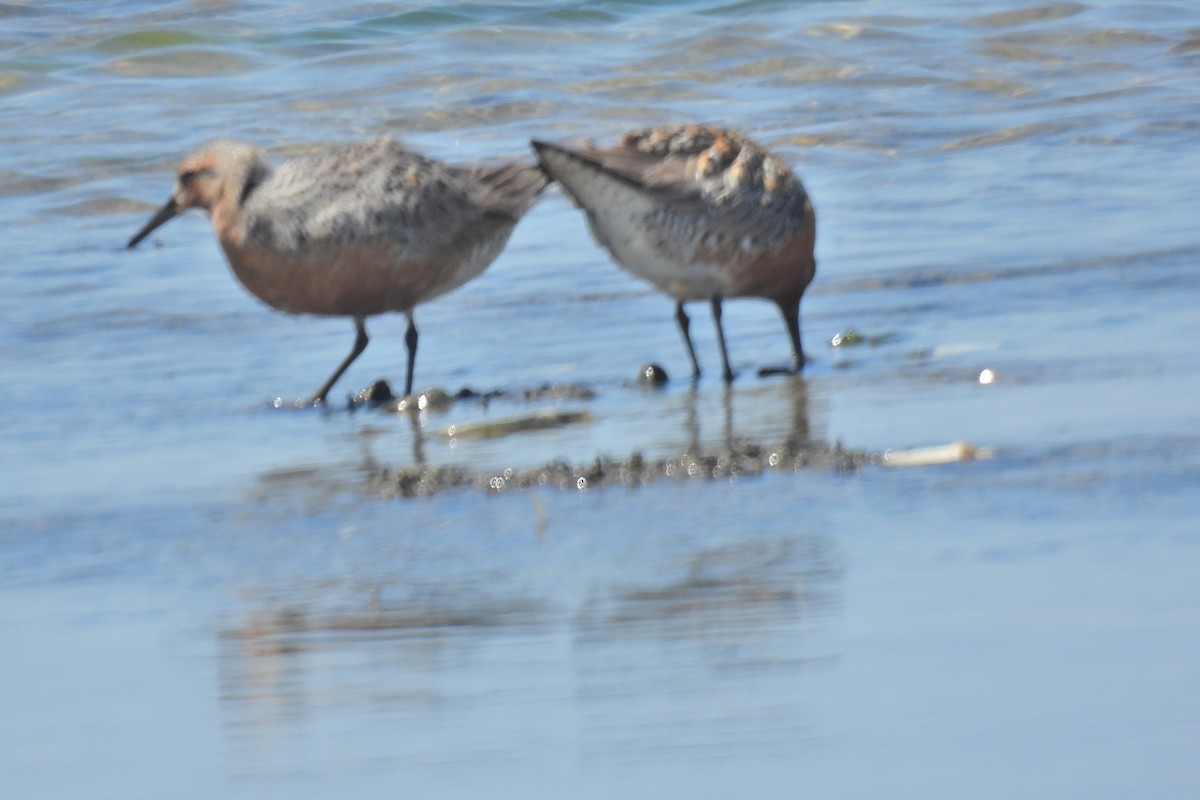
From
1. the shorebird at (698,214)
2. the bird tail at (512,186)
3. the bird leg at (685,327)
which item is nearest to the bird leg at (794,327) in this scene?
the shorebird at (698,214)

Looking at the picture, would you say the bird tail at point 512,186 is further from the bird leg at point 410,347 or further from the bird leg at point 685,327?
the bird leg at point 685,327

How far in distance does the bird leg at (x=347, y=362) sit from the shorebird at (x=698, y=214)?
1.07m

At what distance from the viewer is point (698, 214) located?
806 cm

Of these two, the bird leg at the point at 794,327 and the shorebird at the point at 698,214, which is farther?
the bird leg at the point at 794,327

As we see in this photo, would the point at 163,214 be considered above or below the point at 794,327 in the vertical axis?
above

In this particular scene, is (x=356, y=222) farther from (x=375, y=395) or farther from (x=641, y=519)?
(x=641, y=519)

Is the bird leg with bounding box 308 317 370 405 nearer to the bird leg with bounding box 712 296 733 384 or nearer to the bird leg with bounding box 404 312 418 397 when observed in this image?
the bird leg with bounding box 404 312 418 397

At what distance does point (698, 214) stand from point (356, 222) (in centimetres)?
126

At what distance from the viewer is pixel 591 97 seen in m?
15.9

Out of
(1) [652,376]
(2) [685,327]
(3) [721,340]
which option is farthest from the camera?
(2) [685,327]

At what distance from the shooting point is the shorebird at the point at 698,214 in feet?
26.0

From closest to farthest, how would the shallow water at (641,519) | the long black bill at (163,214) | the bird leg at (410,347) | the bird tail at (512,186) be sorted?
the shallow water at (641,519) < the bird leg at (410,347) < the bird tail at (512,186) < the long black bill at (163,214)

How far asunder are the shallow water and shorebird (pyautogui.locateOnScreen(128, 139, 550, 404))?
41 cm

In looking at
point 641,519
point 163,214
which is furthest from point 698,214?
point 641,519
